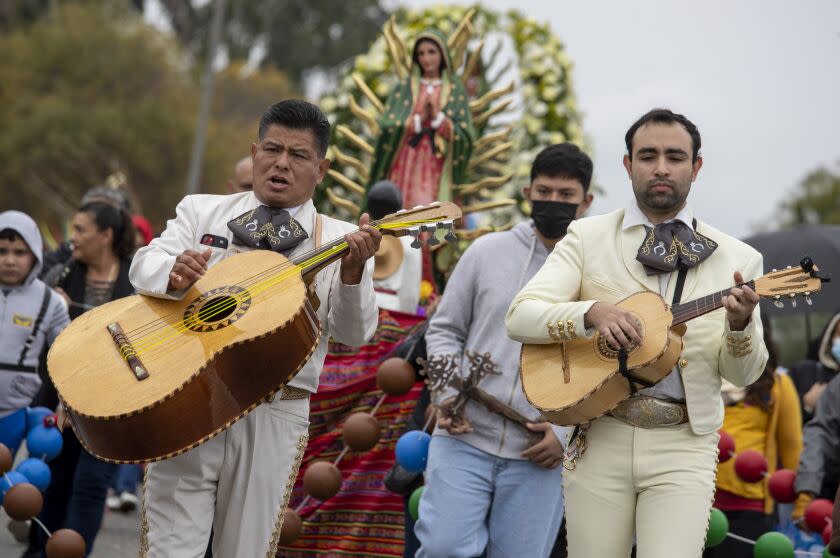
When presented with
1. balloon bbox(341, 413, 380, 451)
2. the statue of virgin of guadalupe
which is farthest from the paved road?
the statue of virgin of guadalupe

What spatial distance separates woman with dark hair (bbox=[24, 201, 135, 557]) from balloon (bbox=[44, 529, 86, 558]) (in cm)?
76

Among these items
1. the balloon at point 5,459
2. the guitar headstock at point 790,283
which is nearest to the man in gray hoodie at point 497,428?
the guitar headstock at point 790,283

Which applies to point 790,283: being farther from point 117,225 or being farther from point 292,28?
point 292,28

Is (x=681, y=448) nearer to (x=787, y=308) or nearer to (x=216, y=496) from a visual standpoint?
(x=216, y=496)

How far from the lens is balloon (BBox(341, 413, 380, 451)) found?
7.26m

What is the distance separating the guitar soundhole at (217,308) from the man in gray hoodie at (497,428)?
56.6 inches

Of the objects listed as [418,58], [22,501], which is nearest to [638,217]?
[22,501]

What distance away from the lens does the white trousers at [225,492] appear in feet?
16.6

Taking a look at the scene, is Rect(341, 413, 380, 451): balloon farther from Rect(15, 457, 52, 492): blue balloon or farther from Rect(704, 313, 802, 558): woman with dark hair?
Rect(704, 313, 802, 558): woman with dark hair

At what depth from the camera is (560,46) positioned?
13.3m

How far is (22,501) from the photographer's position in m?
7.02

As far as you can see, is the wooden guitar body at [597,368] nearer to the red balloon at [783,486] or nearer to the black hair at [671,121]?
the black hair at [671,121]

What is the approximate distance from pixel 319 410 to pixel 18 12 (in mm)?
44449

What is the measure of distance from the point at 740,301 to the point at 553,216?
1.60 meters
